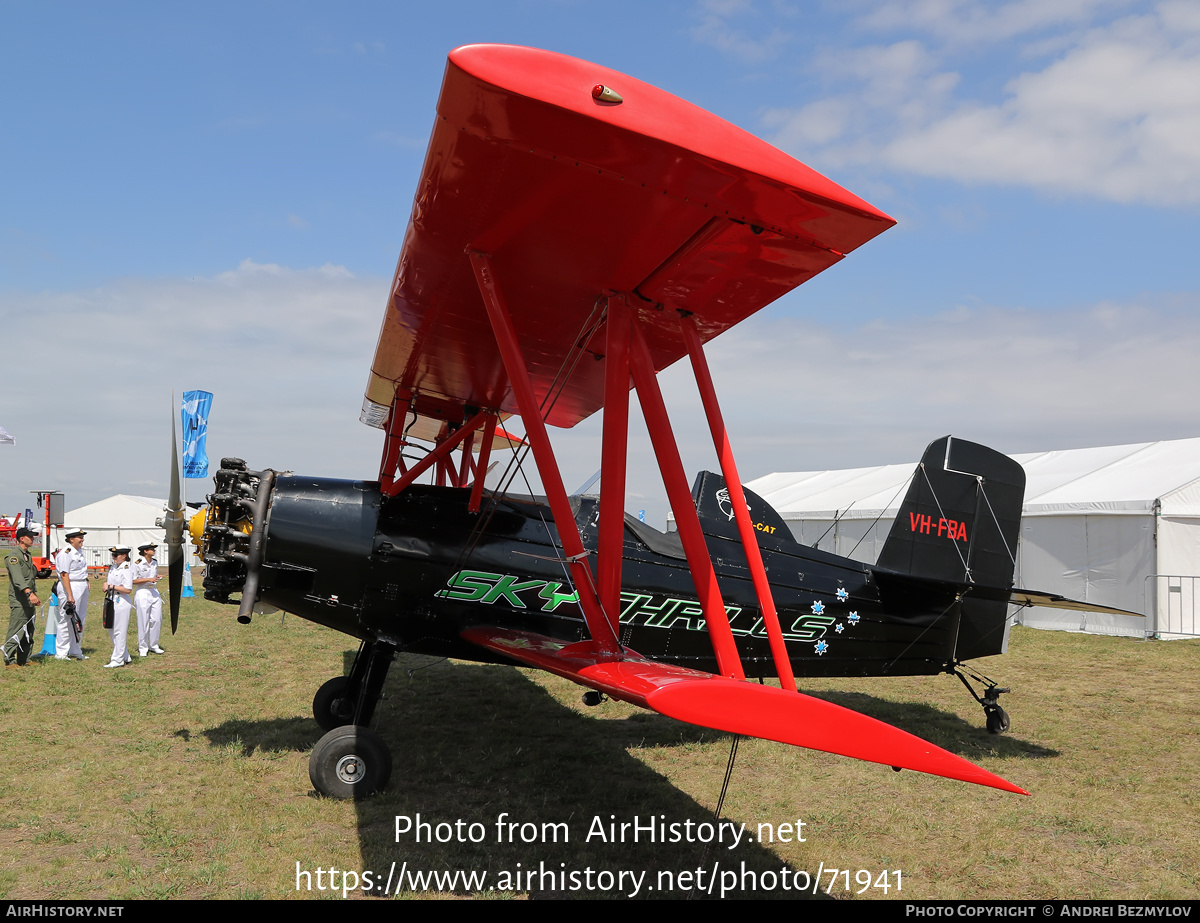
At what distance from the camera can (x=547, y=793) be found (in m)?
5.25

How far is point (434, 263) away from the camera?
4.47 meters

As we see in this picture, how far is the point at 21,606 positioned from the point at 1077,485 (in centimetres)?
1925

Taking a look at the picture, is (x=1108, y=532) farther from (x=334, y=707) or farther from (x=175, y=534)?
(x=175, y=534)

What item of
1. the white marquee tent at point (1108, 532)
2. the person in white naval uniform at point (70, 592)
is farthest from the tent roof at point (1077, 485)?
the person in white naval uniform at point (70, 592)

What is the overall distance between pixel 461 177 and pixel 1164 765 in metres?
7.11

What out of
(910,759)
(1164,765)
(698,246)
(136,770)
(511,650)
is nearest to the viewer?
(910,759)

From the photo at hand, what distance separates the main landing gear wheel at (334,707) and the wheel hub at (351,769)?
5.43 ft

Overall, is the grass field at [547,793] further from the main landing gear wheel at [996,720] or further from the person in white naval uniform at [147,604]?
the person in white naval uniform at [147,604]

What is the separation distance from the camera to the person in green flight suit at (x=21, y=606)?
9688 mm

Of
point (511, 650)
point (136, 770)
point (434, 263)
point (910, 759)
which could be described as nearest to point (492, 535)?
point (511, 650)

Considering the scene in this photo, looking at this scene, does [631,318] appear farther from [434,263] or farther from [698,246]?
[434,263]

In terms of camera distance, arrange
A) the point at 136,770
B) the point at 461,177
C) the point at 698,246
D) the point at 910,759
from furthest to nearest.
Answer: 1. the point at 136,770
2. the point at 698,246
3. the point at 461,177
4. the point at 910,759

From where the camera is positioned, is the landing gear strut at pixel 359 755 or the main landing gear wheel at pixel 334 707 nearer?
the landing gear strut at pixel 359 755

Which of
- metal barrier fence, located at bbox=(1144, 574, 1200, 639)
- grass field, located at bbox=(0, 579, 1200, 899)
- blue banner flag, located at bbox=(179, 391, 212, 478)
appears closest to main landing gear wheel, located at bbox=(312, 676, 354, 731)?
grass field, located at bbox=(0, 579, 1200, 899)
